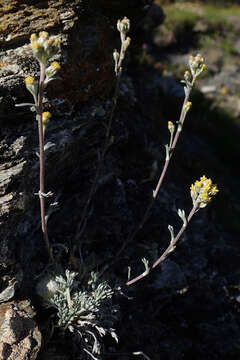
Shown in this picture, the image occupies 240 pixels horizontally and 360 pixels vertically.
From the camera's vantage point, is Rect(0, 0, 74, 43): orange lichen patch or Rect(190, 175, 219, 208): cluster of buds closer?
Rect(190, 175, 219, 208): cluster of buds

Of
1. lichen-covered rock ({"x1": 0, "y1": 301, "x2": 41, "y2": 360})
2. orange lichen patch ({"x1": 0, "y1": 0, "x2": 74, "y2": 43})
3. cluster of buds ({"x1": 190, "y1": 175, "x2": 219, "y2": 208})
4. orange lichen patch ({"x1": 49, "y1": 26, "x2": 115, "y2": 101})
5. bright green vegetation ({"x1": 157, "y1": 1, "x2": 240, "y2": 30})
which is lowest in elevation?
bright green vegetation ({"x1": 157, "y1": 1, "x2": 240, "y2": 30})

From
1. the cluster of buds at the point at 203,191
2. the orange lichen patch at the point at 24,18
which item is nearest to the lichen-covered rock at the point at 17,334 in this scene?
the cluster of buds at the point at 203,191

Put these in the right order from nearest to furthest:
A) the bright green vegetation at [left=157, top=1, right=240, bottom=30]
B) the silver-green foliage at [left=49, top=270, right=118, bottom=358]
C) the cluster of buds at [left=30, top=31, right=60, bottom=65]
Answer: the cluster of buds at [left=30, top=31, right=60, bottom=65], the silver-green foliage at [left=49, top=270, right=118, bottom=358], the bright green vegetation at [left=157, top=1, right=240, bottom=30]

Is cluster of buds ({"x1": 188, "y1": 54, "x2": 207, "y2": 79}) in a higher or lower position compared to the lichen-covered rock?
higher

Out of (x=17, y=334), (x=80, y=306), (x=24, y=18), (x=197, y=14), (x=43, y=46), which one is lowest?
(x=197, y=14)

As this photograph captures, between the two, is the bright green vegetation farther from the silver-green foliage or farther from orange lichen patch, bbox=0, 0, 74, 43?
the silver-green foliage

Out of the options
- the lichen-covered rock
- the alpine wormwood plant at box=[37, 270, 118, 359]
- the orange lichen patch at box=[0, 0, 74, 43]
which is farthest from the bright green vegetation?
the lichen-covered rock

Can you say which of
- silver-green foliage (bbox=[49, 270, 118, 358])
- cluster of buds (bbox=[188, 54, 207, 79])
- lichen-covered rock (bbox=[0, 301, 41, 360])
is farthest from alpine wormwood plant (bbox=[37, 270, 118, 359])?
cluster of buds (bbox=[188, 54, 207, 79])

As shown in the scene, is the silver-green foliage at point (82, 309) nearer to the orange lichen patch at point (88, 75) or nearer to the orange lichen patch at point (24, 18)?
the orange lichen patch at point (88, 75)

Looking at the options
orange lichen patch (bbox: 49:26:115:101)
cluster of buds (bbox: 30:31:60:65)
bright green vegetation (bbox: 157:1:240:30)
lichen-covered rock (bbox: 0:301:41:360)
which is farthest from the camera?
bright green vegetation (bbox: 157:1:240:30)

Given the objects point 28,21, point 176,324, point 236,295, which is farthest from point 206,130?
point 28,21

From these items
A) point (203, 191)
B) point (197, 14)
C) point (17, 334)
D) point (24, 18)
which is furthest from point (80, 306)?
point (197, 14)

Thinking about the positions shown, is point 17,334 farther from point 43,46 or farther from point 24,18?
point 24,18
